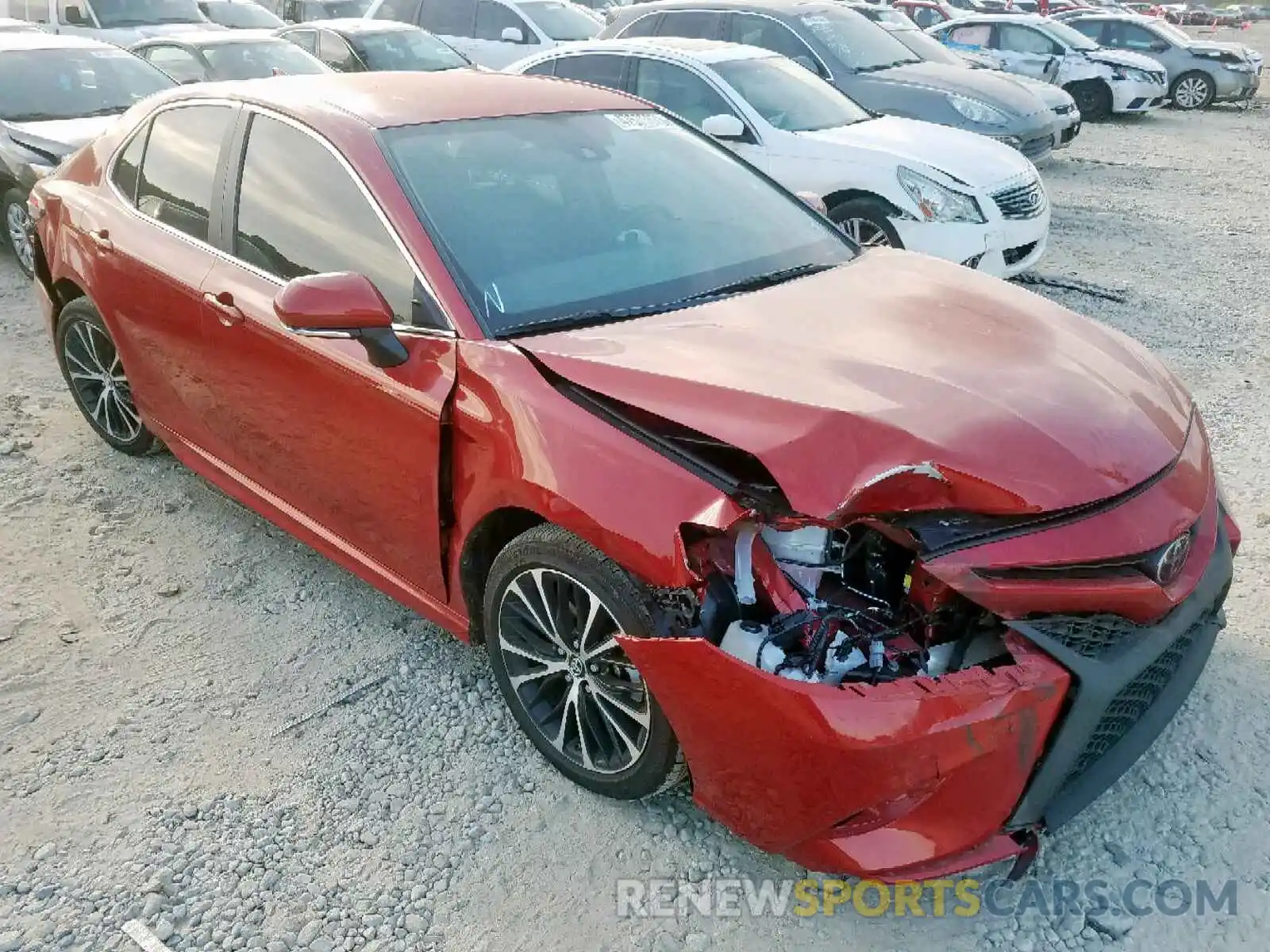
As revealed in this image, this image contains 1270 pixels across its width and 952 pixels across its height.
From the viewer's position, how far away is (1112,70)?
15.7m

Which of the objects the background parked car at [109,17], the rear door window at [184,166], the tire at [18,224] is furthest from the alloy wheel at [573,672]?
the background parked car at [109,17]

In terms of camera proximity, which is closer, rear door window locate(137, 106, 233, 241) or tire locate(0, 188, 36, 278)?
rear door window locate(137, 106, 233, 241)

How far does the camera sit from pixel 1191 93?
17.3 meters

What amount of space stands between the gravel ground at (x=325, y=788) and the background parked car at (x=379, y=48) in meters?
8.19

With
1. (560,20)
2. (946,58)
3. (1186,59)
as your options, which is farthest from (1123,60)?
(560,20)

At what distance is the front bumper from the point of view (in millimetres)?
15719

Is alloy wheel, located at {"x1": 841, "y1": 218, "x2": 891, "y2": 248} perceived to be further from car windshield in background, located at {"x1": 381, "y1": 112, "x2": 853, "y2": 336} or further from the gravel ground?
car windshield in background, located at {"x1": 381, "y1": 112, "x2": 853, "y2": 336}

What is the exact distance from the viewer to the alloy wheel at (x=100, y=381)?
4461 millimetres

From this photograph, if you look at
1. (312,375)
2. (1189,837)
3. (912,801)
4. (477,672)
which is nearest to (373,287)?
(312,375)

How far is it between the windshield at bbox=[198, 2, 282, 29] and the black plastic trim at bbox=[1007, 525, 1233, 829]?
1386 centimetres

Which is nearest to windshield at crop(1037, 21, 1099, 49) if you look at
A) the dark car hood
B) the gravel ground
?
the dark car hood

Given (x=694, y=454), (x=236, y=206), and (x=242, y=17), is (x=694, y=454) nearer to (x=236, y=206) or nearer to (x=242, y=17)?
(x=236, y=206)

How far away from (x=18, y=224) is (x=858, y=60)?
709cm

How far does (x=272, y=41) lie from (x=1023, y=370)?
33.2 feet
